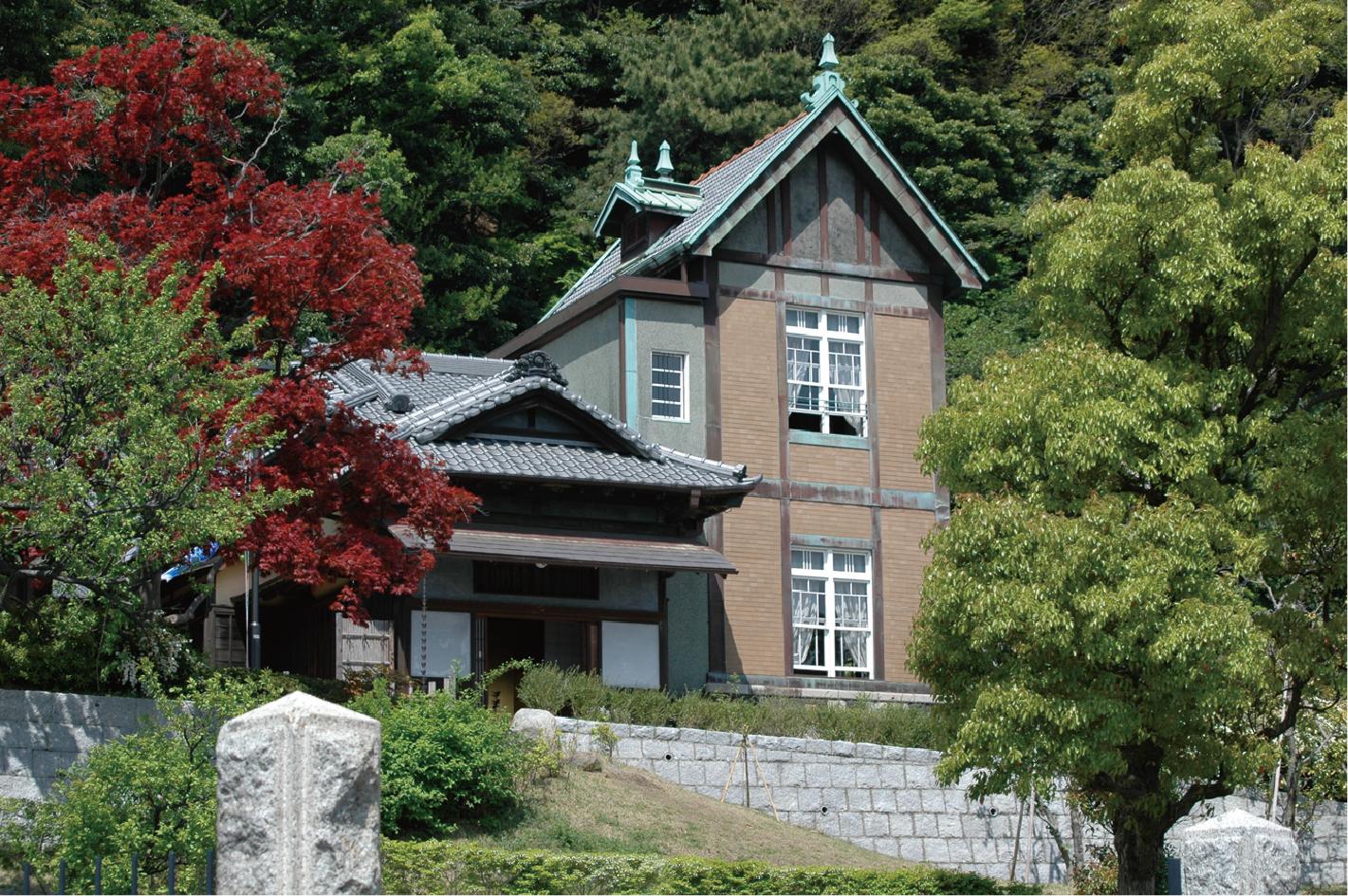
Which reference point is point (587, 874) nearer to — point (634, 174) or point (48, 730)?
point (48, 730)

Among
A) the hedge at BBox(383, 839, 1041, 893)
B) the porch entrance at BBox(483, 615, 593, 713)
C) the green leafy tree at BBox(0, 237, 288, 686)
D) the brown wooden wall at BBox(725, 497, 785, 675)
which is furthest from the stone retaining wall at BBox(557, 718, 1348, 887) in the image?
the green leafy tree at BBox(0, 237, 288, 686)

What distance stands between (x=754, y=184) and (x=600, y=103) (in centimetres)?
2099

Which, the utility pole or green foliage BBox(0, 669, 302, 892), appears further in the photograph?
the utility pole

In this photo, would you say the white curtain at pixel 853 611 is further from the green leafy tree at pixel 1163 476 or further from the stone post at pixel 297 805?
the stone post at pixel 297 805

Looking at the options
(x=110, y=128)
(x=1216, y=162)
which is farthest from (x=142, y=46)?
(x=1216, y=162)

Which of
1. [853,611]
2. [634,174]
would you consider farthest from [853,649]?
[634,174]

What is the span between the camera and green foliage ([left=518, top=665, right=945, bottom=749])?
2342 centimetres

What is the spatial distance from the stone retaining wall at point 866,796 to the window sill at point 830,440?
688 centimetres

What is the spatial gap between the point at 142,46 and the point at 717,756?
35.6 feet

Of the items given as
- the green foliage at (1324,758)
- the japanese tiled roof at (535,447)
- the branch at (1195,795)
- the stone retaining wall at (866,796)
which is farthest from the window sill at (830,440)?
the branch at (1195,795)

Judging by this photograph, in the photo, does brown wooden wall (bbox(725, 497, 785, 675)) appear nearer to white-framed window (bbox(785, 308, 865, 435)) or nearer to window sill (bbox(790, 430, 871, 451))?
window sill (bbox(790, 430, 871, 451))

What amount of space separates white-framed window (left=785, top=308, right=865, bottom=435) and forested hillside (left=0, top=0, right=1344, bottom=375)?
10130 mm

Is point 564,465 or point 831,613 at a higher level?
point 564,465

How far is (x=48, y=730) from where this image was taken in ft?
59.8
